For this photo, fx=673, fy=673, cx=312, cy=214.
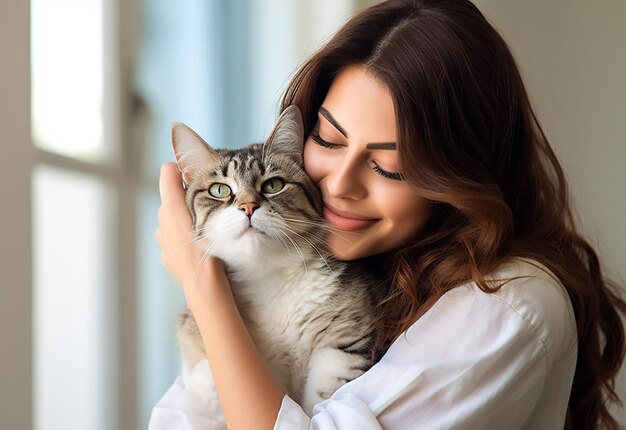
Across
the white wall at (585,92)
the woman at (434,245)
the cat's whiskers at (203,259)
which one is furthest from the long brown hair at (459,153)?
the white wall at (585,92)

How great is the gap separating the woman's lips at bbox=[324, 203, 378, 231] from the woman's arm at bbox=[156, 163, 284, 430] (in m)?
0.25

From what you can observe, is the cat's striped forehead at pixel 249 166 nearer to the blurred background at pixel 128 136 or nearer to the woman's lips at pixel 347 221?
the woman's lips at pixel 347 221

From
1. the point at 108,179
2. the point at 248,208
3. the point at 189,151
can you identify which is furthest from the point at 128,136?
the point at 248,208

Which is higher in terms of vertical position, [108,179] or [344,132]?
[344,132]

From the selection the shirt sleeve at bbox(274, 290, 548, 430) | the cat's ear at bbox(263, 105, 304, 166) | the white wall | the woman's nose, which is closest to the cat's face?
the cat's ear at bbox(263, 105, 304, 166)

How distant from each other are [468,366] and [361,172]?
41cm

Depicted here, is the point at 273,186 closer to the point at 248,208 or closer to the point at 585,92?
the point at 248,208

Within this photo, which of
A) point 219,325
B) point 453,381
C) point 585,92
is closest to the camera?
point 453,381

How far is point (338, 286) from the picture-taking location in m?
1.36

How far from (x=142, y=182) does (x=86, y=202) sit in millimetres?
255

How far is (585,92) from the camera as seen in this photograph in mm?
2693

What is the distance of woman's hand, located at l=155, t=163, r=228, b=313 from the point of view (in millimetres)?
1292

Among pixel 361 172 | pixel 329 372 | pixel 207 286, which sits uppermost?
pixel 361 172

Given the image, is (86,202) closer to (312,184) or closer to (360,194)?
(312,184)
